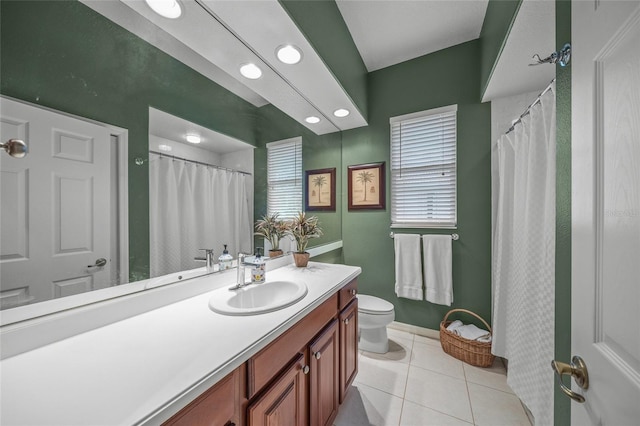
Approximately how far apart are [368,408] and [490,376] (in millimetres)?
1023

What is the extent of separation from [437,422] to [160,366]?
1594 millimetres

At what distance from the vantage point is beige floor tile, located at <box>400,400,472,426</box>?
136 centimetres

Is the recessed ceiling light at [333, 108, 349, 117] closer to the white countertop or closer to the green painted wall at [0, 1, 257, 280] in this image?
the green painted wall at [0, 1, 257, 280]

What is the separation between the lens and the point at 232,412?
0.67 metres

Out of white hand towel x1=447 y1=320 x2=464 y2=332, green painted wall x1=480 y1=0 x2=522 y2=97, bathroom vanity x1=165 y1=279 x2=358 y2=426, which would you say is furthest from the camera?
white hand towel x1=447 y1=320 x2=464 y2=332

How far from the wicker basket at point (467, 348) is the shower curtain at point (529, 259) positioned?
0.11 metres

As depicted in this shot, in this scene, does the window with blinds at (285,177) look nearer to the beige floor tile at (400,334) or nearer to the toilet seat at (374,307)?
the toilet seat at (374,307)

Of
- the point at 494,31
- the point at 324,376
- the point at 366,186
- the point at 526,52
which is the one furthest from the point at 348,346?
the point at 494,31

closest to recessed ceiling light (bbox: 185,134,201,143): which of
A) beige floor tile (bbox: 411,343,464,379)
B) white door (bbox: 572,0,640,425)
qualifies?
white door (bbox: 572,0,640,425)

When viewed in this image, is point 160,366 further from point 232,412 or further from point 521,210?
point 521,210

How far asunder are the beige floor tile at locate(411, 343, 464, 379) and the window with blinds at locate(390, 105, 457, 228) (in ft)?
3.65

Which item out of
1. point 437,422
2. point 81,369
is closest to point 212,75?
point 81,369

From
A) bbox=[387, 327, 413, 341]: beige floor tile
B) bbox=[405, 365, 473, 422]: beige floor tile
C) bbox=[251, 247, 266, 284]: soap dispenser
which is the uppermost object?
bbox=[251, 247, 266, 284]: soap dispenser

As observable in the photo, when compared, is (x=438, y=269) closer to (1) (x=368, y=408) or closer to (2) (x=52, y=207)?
(1) (x=368, y=408)
